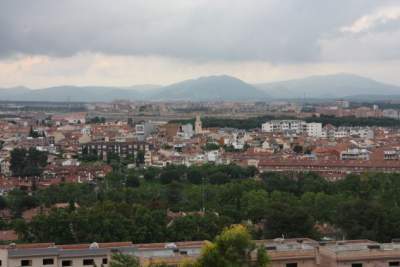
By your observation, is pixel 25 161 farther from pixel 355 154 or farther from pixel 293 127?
pixel 293 127

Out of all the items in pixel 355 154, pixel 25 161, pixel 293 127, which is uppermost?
pixel 25 161

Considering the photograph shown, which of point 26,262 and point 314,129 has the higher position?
point 26,262

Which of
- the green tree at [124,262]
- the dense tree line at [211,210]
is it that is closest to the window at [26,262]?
the green tree at [124,262]

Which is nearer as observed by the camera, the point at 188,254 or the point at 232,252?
the point at 232,252

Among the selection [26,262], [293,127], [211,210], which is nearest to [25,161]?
[211,210]

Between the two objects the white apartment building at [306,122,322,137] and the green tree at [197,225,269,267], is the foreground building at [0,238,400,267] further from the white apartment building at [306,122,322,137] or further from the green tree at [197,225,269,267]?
the white apartment building at [306,122,322,137]

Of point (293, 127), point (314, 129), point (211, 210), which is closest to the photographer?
point (211, 210)

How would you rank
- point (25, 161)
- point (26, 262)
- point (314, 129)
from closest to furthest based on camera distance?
point (26, 262) → point (25, 161) → point (314, 129)

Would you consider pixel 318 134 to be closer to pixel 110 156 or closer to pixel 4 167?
pixel 110 156
